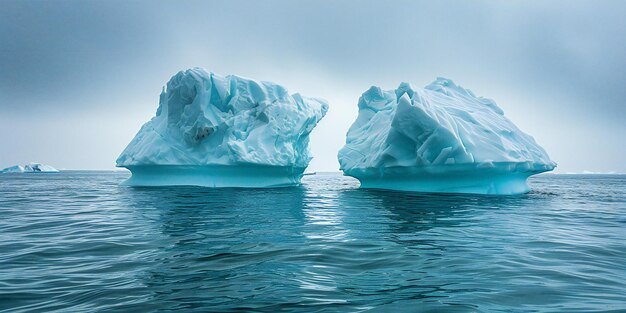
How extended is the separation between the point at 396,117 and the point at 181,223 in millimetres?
9942

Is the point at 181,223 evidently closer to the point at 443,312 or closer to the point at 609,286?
the point at 443,312

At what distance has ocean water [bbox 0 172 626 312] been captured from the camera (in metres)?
3.19

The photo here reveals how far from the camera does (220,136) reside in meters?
20.5

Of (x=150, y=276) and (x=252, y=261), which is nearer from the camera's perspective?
(x=150, y=276)

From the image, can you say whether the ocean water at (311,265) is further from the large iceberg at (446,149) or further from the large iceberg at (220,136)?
the large iceberg at (220,136)

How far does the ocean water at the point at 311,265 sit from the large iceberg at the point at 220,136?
1162 centimetres

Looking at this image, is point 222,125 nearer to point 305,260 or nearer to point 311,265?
point 305,260

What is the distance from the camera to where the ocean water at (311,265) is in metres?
3.19

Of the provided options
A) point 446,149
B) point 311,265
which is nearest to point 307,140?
point 446,149

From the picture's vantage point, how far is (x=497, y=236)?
6.22 m

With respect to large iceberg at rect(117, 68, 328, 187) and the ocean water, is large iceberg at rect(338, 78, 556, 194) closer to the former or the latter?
large iceberg at rect(117, 68, 328, 187)

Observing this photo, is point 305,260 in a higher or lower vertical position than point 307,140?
lower

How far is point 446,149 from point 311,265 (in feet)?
36.3

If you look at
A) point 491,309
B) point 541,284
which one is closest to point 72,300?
point 491,309
